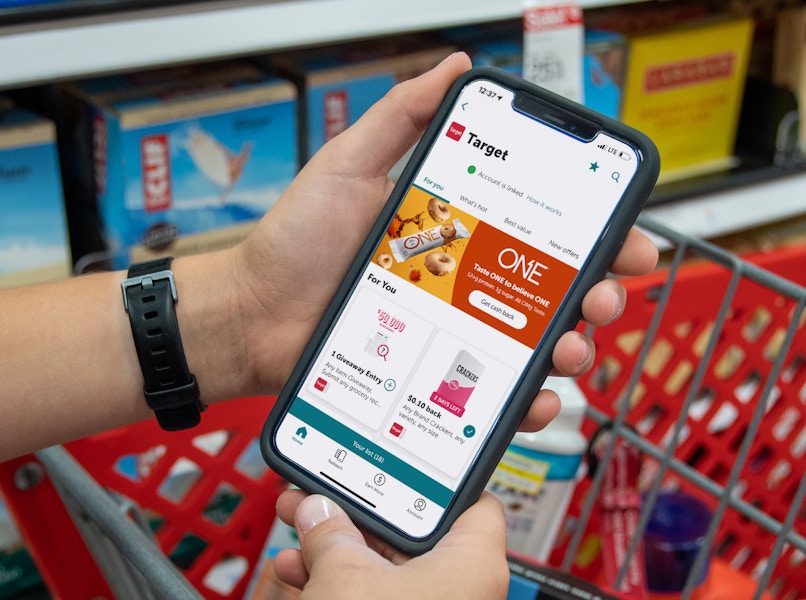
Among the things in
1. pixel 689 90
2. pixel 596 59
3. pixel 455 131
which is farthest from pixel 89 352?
pixel 689 90

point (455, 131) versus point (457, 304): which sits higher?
point (455, 131)

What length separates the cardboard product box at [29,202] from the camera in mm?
938

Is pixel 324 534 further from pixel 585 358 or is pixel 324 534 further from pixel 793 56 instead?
pixel 793 56

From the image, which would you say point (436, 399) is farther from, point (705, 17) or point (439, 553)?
point (705, 17)

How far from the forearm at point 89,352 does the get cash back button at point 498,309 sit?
22 centimetres

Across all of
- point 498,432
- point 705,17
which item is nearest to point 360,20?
point 498,432

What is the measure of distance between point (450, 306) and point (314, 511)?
0.19 meters

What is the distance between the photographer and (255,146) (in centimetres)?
108

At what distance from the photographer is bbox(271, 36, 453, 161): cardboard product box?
3.67ft

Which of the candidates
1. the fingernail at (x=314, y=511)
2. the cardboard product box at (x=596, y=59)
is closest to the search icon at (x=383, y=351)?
the fingernail at (x=314, y=511)

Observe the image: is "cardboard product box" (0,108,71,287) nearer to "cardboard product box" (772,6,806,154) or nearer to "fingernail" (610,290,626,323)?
"fingernail" (610,290,626,323)

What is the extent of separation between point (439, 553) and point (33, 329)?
0.39 m

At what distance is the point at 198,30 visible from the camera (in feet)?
3.03

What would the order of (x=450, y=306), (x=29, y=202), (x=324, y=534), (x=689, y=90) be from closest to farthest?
1. (x=324, y=534)
2. (x=450, y=306)
3. (x=29, y=202)
4. (x=689, y=90)
